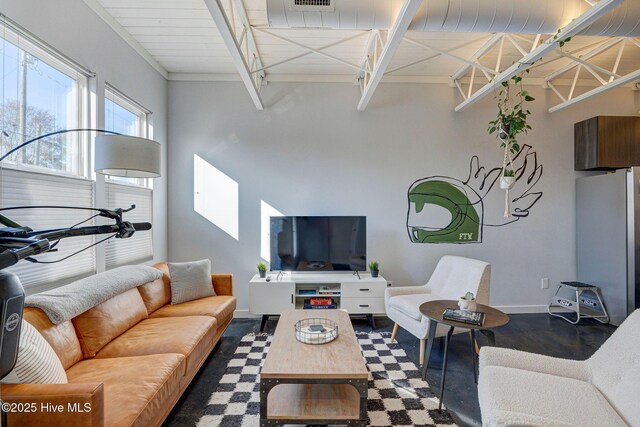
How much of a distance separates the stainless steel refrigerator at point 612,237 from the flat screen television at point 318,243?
280 centimetres

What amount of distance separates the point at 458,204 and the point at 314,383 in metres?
3.05

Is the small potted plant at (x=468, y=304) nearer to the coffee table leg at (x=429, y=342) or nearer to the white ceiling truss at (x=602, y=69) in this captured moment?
the coffee table leg at (x=429, y=342)

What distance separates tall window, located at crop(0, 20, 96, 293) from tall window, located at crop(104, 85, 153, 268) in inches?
12.0

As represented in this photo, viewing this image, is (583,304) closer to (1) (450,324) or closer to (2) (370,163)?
(1) (450,324)

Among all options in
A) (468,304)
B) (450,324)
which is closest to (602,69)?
(468,304)

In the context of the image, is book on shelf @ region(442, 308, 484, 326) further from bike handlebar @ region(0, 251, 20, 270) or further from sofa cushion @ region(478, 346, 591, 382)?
bike handlebar @ region(0, 251, 20, 270)

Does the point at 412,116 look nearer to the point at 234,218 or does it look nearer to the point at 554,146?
the point at 554,146

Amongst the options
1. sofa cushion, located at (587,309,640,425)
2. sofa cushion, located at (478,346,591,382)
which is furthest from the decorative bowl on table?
sofa cushion, located at (587,309,640,425)

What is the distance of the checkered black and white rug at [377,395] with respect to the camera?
183cm

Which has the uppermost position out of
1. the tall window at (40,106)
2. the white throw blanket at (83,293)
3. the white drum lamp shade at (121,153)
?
the tall window at (40,106)

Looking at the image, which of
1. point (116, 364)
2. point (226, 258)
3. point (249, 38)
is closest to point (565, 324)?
point (226, 258)

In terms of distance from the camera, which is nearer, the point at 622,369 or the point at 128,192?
the point at 622,369

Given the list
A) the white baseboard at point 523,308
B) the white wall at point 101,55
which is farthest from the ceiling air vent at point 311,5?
the white baseboard at point 523,308

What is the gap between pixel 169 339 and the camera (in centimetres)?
202
